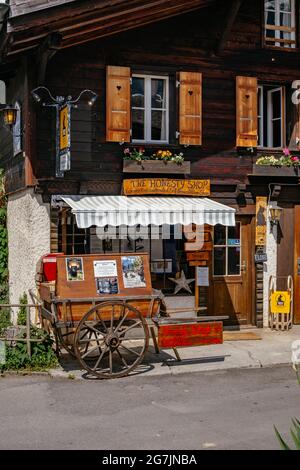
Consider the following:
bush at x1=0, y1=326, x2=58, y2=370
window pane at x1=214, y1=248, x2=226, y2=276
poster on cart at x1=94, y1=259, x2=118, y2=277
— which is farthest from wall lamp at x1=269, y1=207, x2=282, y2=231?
bush at x1=0, y1=326, x2=58, y2=370

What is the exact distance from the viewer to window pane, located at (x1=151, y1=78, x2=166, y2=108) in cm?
1326

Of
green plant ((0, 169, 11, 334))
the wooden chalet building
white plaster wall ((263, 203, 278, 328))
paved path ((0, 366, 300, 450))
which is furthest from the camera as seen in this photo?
green plant ((0, 169, 11, 334))

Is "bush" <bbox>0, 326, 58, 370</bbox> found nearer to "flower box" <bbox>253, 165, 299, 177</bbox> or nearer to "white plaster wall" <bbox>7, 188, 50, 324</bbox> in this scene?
"white plaster wall" <bbox>7, 188, 50, 324</bbox>

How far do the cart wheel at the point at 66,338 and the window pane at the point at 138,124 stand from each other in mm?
4503

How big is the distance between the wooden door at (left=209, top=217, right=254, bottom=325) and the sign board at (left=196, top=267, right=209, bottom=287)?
0.31 metres

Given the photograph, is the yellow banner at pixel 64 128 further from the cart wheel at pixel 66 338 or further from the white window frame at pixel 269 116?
the white window frame at pixel 269 116

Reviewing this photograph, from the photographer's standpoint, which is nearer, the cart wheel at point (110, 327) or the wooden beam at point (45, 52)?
the cart wheel at point (110, 327)

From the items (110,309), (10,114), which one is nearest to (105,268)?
(110,309)

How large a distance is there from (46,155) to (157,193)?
2.24 m

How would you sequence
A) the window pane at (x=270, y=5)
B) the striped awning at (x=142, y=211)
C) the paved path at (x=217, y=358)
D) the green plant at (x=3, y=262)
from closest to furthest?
1. the paved path at (x=217, y=358)
2. the striped awning at (x=142, y=211)
3. the window pane at (x=270, y=5)
4. the green plant at (x=3, y=262)

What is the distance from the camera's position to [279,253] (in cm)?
1394

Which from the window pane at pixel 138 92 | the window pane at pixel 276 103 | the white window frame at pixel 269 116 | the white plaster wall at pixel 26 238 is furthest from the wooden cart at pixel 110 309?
the window pane at pixel 276 103

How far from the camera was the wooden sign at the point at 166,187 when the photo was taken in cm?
1265
